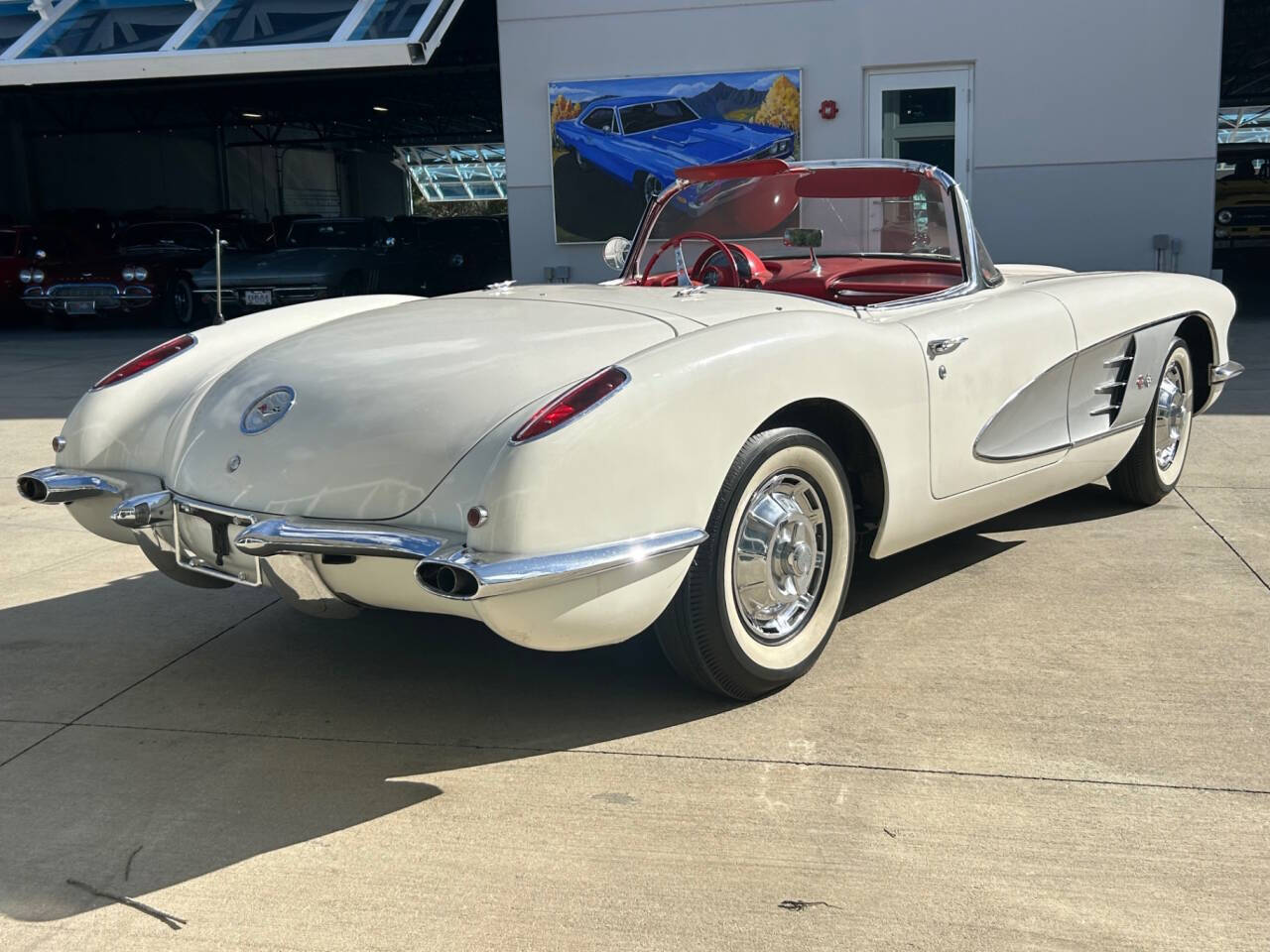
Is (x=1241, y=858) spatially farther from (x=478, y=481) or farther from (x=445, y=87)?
(x=445, y=87)

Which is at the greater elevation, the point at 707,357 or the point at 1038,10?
the point at 1038,10

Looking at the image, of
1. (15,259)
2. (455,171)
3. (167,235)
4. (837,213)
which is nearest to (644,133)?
(167,235)

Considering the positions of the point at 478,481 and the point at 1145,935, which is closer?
the point at 1145,935

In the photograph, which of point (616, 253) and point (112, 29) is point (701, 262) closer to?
point (616, 253)

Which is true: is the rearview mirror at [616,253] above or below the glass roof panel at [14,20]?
below

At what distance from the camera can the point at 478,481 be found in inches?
111

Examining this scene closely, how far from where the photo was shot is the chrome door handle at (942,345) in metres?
3.77

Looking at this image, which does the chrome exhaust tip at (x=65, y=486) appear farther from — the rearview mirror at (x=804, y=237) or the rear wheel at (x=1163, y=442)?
the rear wheel at (x=1163, y=442)

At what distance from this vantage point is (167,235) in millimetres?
17969

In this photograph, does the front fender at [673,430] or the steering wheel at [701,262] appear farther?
the steering wheel at [701,262]

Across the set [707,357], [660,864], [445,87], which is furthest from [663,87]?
[445,87]

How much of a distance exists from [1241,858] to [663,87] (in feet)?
37.5

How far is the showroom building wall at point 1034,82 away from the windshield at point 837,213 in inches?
328

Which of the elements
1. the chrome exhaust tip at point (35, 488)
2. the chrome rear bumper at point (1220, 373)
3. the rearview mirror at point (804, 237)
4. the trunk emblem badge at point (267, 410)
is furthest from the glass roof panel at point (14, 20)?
the chrome rear bumper at point (1220, 373)
